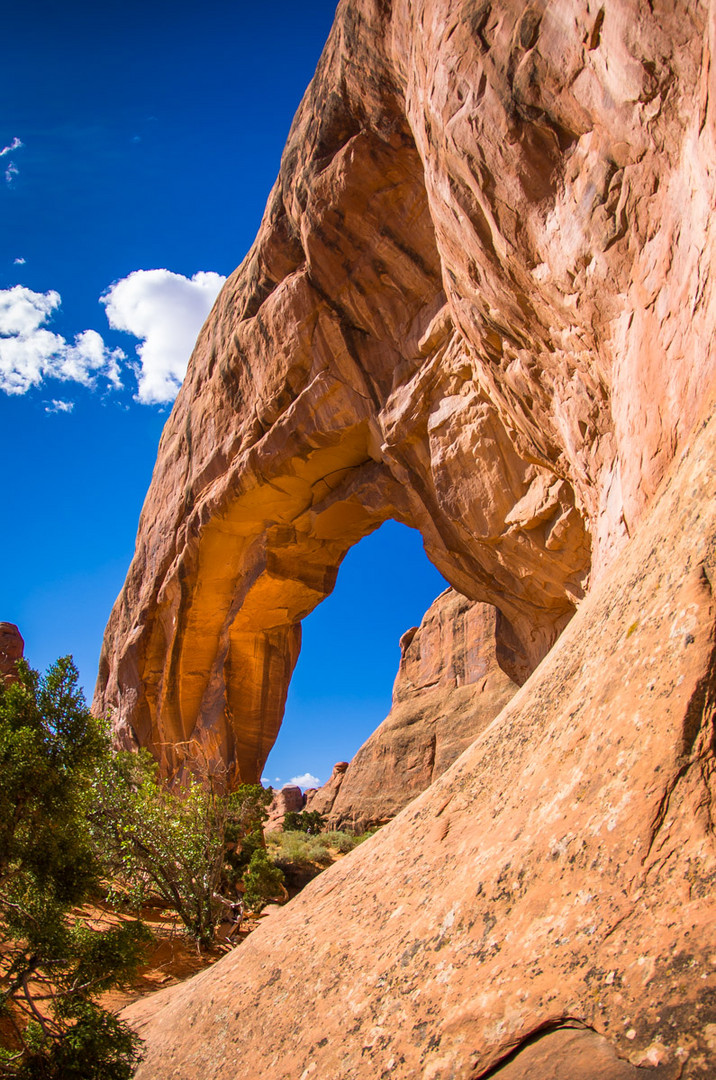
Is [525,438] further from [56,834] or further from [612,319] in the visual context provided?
[56,834]

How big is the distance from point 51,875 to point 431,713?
19.5 metres

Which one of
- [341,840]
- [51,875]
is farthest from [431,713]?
[51,875]

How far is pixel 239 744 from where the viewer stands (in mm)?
20078

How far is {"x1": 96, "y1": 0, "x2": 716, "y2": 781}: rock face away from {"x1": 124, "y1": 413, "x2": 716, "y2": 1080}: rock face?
1712mm

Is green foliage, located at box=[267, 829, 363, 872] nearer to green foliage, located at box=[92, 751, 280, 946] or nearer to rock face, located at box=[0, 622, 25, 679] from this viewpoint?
green foliage, located at box=[92, 751, 280, 946]

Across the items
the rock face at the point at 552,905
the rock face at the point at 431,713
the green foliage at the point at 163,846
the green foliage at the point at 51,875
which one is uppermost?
the rock face at the point at 431,713

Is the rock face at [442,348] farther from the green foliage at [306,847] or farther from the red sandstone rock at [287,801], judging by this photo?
the red sandstone rock at [287,801]

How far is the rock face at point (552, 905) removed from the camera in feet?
7.16

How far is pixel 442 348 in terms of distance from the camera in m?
11.9

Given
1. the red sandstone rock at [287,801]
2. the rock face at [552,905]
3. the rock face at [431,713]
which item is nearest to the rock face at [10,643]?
the rock face at [431,713]

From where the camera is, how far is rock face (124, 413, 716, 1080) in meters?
2.18

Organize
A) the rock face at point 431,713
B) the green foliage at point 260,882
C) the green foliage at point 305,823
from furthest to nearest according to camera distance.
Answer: the green foliage at point 305,823, the rock face at point 431,713, the green foliage at point 260,882

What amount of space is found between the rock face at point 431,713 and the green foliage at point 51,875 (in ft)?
58.0

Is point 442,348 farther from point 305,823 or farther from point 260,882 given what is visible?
point 305,823
